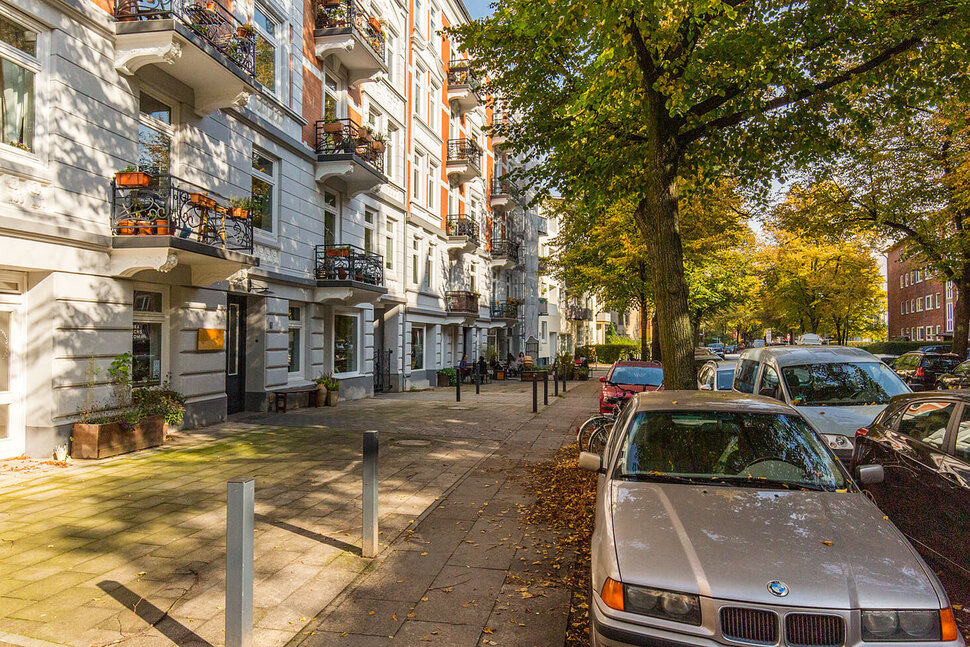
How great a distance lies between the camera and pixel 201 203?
398 inches

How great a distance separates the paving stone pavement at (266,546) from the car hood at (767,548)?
1055 millimetres

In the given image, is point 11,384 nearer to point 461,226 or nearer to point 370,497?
point 370,497

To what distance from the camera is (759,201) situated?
36.0 ft

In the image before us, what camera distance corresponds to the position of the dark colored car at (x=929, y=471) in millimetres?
4508

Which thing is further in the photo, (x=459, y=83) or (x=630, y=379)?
(x=459, y=83)

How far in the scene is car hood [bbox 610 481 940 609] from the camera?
2.82 m

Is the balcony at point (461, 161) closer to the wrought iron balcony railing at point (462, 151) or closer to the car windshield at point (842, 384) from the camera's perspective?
the wrought iron balcony railing at point (462, 151)

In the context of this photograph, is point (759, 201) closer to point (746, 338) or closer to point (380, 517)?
point (380, 517)

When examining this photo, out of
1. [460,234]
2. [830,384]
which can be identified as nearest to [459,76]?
[460,234]

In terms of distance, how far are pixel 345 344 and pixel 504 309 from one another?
1803cm

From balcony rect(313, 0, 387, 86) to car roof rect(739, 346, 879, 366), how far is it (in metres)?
13.3

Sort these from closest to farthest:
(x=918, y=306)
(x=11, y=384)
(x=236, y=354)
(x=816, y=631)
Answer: (x=816, y=631) < (x=11, y=384) < (x=236, y=354) < (x=918, y=306)

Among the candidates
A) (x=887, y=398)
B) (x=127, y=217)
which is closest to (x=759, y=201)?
(x=887, y=398)

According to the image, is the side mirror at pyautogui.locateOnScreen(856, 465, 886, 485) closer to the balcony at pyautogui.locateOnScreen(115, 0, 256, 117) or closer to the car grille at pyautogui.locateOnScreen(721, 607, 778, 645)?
the car grille at pyautogui.locateOnScreen(721, 607, 778, 645)
